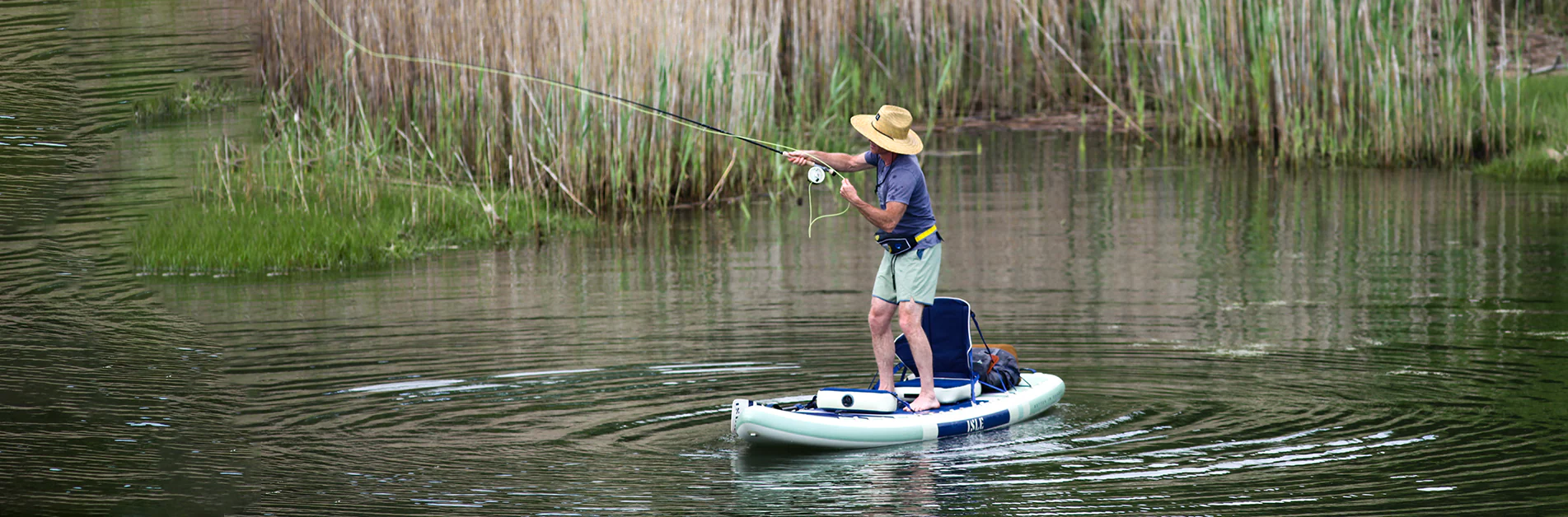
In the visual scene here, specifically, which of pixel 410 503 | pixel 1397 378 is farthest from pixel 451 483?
pixel 1397 378

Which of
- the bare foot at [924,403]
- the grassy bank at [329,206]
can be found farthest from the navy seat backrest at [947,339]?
the grassy bank at [329,206]

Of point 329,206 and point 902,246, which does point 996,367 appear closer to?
point 902,246

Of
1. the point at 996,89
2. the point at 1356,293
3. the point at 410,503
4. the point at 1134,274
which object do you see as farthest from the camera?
the point at 996,89

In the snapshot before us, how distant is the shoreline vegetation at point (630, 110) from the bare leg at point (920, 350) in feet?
21.8

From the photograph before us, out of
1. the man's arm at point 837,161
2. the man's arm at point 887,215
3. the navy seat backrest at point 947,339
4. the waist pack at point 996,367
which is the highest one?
the man's arm at point 837,161

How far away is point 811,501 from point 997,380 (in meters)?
2.10

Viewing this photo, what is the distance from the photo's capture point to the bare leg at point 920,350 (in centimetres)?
860

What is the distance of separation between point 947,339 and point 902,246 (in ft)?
2.16

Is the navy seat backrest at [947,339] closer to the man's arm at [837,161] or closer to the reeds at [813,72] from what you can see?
the man's arm at [837,161]

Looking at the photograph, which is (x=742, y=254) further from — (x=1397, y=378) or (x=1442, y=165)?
(x=1442, y=165)

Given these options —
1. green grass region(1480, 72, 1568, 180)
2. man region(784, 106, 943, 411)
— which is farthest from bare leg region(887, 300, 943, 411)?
green grass region(1480, 72, 1568, 180)

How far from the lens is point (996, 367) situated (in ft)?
29.9

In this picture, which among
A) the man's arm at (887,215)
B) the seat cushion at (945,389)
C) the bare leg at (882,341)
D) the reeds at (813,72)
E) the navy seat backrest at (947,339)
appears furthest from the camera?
the reeds at (813,72)

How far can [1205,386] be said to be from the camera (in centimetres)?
913
